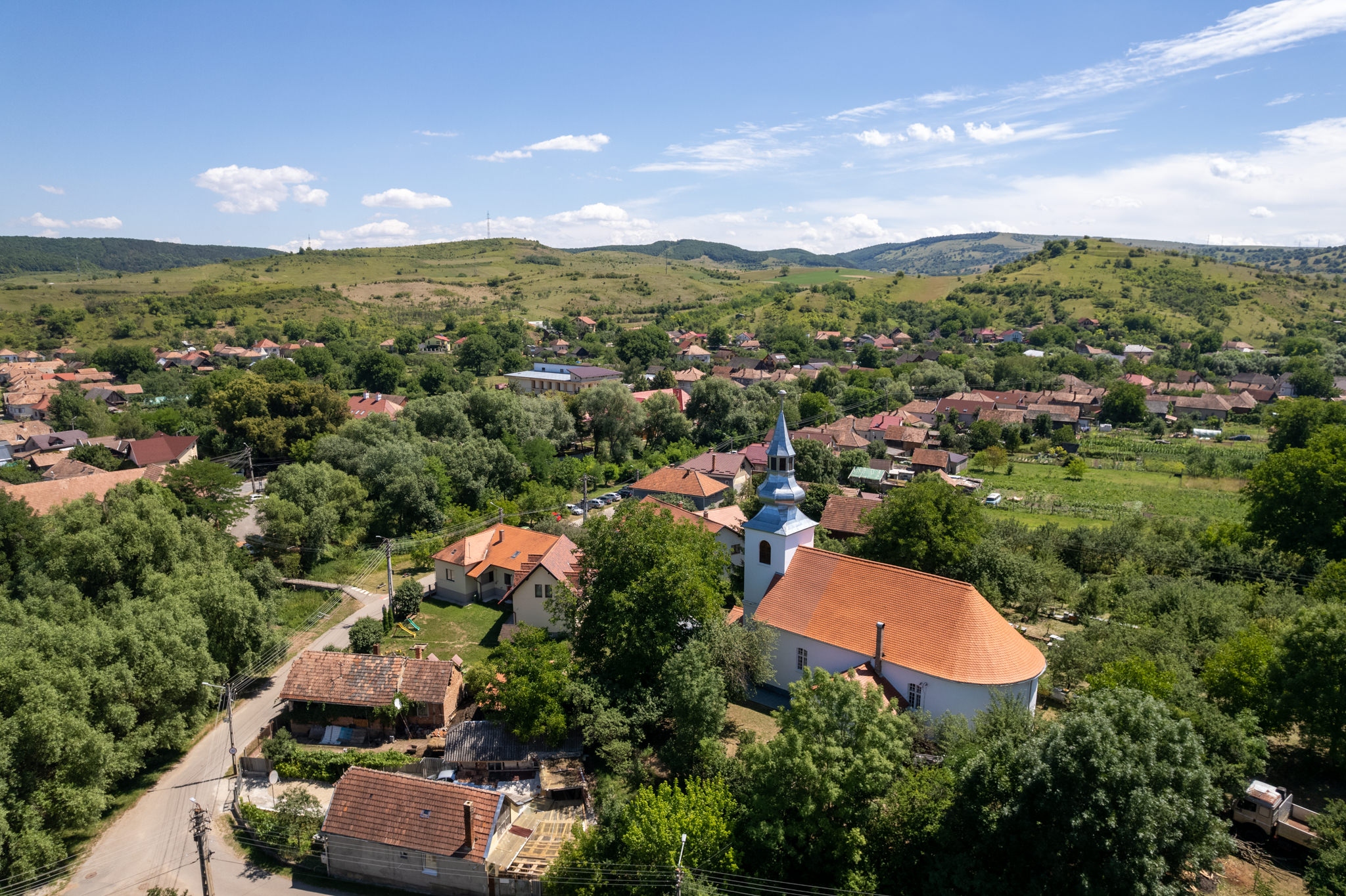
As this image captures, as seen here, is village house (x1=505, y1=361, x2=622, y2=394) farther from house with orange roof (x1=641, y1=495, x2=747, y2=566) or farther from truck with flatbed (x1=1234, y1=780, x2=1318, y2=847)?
truck with flatbed (x1=1234, y1=780, x2=1318, y2=847)

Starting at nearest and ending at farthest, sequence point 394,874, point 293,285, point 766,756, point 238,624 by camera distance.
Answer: point 766,756
point 394,874
point 238,624
point 293,285

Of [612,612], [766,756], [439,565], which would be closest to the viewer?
[766,756]

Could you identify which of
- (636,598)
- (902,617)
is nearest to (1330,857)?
(902,617)

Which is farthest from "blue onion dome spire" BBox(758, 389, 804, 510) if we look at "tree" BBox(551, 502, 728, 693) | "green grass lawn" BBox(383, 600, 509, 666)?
"green grass lawn" BBox(383, 600, 509, 666)

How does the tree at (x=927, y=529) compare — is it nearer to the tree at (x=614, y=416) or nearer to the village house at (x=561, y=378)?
the tree at (x=614, y=416)

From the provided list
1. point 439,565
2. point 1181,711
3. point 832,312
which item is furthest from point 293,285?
point 1181,711

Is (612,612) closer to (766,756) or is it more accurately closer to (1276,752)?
(766,756)

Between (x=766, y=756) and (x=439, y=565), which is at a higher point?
(x=766, y=756)
